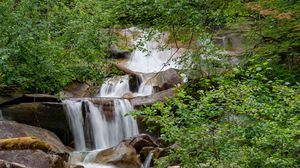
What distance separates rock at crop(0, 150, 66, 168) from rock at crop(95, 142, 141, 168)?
1938mm

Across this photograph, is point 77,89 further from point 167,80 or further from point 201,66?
point 201,66

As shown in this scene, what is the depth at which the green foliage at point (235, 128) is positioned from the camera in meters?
4.61

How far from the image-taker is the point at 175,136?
4914 millimetres

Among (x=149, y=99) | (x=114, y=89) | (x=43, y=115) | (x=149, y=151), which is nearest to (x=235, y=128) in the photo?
(x=149, y=151)

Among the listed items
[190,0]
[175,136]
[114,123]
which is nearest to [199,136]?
[175,136]

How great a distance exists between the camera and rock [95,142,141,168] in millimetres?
10492

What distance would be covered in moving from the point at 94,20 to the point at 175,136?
6.47m

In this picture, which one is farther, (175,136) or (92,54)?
(92,54)

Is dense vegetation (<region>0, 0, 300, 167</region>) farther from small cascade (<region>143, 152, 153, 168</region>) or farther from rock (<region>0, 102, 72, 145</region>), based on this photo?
small cascade (<region>143, 152, 153, 168</region>)

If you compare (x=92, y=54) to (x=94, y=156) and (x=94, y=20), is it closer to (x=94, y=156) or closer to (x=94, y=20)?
(x=94, y=20)

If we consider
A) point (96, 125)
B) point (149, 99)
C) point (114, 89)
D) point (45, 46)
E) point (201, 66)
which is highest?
point (45, 46)

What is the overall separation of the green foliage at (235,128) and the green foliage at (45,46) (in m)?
5.75

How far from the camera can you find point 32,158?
28.4 feet

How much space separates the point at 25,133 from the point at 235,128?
7.20 m
